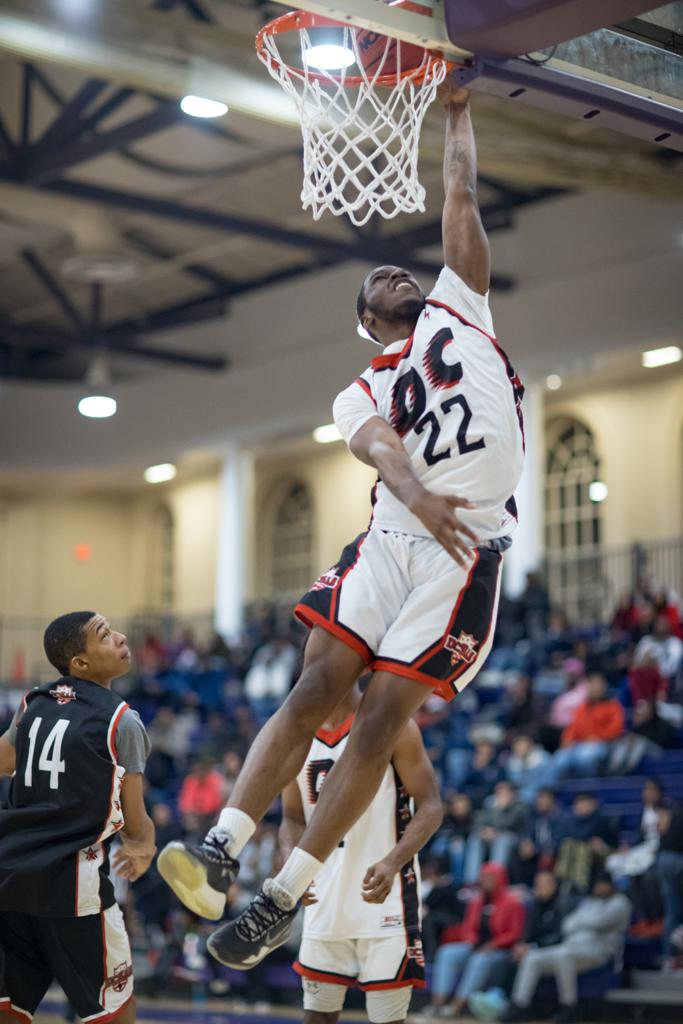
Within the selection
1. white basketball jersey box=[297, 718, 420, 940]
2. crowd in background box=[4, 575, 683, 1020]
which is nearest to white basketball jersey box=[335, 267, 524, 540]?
white basketball jersey box=[297, 718, 420, 940]

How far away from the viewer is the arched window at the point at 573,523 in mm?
20953

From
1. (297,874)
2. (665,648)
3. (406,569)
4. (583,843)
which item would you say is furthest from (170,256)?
(297,874)

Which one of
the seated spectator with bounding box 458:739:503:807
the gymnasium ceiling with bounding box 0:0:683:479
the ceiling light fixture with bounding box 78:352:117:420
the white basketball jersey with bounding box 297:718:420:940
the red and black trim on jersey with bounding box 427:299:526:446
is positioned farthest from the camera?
the ceiling light fixture with bounding box 78:352:117:420

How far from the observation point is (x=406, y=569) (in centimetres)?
505

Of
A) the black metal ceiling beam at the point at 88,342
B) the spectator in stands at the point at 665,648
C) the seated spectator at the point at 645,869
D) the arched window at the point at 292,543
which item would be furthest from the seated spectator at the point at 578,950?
the arched window at the point at 292,543

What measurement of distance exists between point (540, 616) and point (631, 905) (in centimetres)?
620

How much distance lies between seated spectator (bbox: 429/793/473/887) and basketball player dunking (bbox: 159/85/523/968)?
8.31m

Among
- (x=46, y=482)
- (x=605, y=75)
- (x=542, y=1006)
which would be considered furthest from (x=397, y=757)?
(x=46, y=482)

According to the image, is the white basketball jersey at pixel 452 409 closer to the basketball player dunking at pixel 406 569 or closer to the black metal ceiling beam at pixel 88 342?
the basketball player dunking at pixel 406 569

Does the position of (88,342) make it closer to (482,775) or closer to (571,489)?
(571,489)

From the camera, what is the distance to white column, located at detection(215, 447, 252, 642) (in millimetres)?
23984

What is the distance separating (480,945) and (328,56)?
7971 mm

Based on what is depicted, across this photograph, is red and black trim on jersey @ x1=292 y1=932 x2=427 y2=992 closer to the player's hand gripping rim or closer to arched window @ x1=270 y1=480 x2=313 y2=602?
the player's hand gripping rim

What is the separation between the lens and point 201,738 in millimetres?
20047
